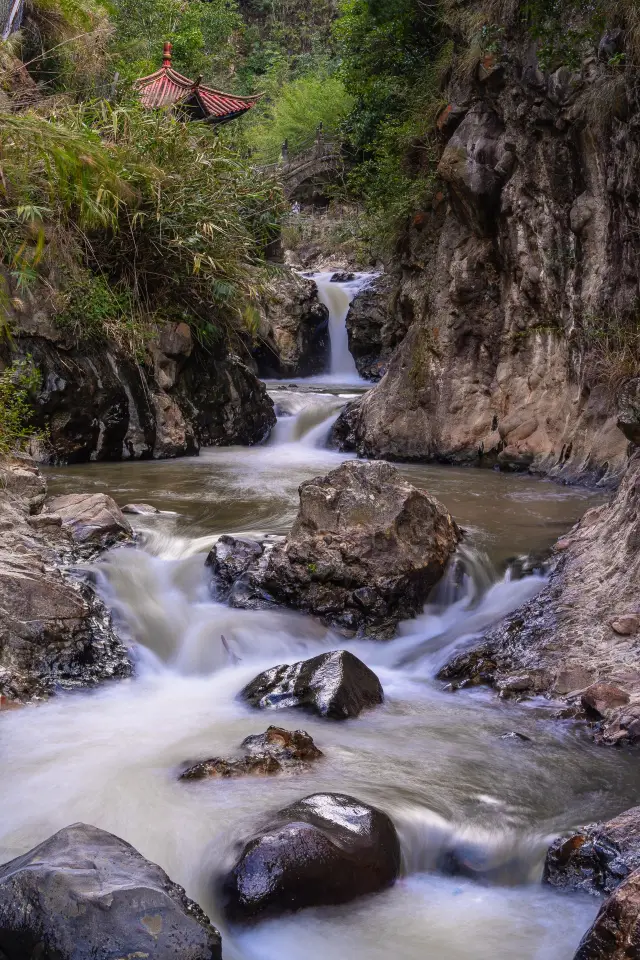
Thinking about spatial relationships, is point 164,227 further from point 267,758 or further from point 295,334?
point 267,758

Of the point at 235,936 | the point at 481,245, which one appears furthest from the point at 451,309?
the point at 235,936

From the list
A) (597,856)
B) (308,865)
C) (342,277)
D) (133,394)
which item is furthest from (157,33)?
(597,856)

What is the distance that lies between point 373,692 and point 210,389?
25.7 ft

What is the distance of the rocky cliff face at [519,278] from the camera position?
29.9 ft

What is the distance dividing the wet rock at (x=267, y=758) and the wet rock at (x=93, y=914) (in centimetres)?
114

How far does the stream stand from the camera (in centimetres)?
307

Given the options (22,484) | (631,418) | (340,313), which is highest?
(340,313)

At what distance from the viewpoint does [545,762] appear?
4094mm

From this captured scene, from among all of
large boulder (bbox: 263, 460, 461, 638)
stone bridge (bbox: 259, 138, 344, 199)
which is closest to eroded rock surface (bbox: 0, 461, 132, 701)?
large boulder (bbox: 263, 460, 461, 638)

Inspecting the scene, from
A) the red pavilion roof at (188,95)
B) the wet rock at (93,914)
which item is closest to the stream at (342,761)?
the wet rock at (93,914)

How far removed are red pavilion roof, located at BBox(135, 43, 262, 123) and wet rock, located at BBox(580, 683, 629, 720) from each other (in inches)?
568

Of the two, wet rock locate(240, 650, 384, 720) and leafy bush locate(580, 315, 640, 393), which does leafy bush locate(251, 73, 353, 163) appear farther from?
wet rock locate(240, 650, 384, 720)

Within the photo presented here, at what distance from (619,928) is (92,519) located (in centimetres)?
492

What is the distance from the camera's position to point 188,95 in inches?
648
